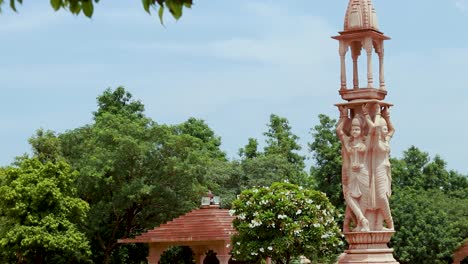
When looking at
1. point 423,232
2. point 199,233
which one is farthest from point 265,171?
point 199,233

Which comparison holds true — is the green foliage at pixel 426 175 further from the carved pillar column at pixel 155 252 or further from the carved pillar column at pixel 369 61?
the carved pillar column at pixel 369 61

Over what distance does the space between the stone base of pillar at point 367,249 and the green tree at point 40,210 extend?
13.2 metres

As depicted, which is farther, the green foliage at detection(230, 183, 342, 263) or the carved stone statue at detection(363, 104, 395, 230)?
the green foliage at detection(230, 183, 342, 263)

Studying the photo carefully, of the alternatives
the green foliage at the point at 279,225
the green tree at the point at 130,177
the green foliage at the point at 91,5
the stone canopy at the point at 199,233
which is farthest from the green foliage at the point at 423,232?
the green foliage at the point at 91,5

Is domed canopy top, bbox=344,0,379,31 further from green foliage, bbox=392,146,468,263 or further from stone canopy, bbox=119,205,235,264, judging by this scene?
green foliage, bbox=392,146,468,263

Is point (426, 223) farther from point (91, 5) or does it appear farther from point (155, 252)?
point (91, 5)

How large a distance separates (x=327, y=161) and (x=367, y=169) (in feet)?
62.3

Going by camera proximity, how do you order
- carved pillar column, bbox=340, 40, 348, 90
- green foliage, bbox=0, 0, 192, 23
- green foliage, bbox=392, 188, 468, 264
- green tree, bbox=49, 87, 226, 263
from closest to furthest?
green foliage, bbox=0, 0, 192, 23 → carved pillar column, bbox=340, 40, 348, 90 → green tree, bbox=49, 87, 226, 263 → green foliage, bbox=392, 188, 468, 264

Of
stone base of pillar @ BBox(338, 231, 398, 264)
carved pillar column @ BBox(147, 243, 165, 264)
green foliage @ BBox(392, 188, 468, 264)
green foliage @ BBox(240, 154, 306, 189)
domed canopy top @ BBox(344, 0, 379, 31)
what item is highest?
green foliage @ BBox(240, 154, 306, 189)

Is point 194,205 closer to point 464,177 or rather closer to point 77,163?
point 77,163

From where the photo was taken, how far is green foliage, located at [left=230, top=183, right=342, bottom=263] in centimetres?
2667

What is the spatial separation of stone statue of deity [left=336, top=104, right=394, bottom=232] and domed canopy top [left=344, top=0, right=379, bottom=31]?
178cm

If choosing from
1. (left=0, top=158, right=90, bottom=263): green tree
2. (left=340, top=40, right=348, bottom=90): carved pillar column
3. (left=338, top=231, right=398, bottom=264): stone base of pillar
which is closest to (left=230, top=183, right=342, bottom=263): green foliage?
(left=338, top=231, right=398, bottom=264): stone base of pillar

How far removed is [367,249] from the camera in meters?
21.8
